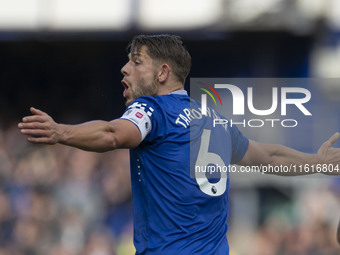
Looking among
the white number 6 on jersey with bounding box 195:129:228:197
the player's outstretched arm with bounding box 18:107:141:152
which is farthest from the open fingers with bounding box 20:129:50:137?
the white number 6 on jersey with bounding box 195:129:228:197

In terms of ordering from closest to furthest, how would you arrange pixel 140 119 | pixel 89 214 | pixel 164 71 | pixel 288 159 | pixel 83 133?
pixel 83 133, pixel 140 119, pixel 164 71, pixel 288 159, pixel 89 214

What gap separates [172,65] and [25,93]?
7.56 m

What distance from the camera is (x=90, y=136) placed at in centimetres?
371

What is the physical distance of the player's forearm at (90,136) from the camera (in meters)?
3.66

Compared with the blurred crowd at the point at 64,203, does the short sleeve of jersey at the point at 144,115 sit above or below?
above

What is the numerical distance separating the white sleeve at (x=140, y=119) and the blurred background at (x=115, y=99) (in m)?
5.58

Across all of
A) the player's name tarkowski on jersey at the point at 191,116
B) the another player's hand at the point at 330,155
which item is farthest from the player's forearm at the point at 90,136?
the another player's hand at the point at 330,155

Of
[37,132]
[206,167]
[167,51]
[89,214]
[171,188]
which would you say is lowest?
[89,214]

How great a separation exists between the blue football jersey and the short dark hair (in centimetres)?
30

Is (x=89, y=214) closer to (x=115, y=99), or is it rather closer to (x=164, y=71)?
(x=115, y=99)

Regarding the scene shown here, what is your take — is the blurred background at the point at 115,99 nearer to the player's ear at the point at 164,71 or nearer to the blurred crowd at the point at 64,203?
the blurred crowd at the point at 64,203

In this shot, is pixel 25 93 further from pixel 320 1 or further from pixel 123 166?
pixel 320 1

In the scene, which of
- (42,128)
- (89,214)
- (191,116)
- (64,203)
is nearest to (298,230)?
(89,214)

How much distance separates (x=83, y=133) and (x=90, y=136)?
0.04 meters
